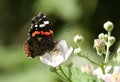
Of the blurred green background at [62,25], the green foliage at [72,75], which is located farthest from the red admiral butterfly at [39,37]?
the blurred green background at [62,25]

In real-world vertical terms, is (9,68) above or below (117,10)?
below

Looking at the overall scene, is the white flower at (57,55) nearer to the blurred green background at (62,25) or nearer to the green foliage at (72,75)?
the green foliage at (72,75)

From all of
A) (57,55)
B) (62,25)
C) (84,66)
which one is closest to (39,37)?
(57,55)

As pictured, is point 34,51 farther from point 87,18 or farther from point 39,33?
point 87,18

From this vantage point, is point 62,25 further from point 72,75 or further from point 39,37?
point 72,75

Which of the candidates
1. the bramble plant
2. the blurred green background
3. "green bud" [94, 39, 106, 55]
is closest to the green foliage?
the bramble plant

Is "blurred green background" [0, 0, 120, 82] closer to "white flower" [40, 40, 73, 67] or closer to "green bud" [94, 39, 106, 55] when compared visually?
"white flower" [40, 40, 73, 67]

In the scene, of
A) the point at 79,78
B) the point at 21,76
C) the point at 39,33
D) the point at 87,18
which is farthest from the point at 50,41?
the point at 87,18

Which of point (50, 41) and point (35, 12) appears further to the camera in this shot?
point (35, 12)
